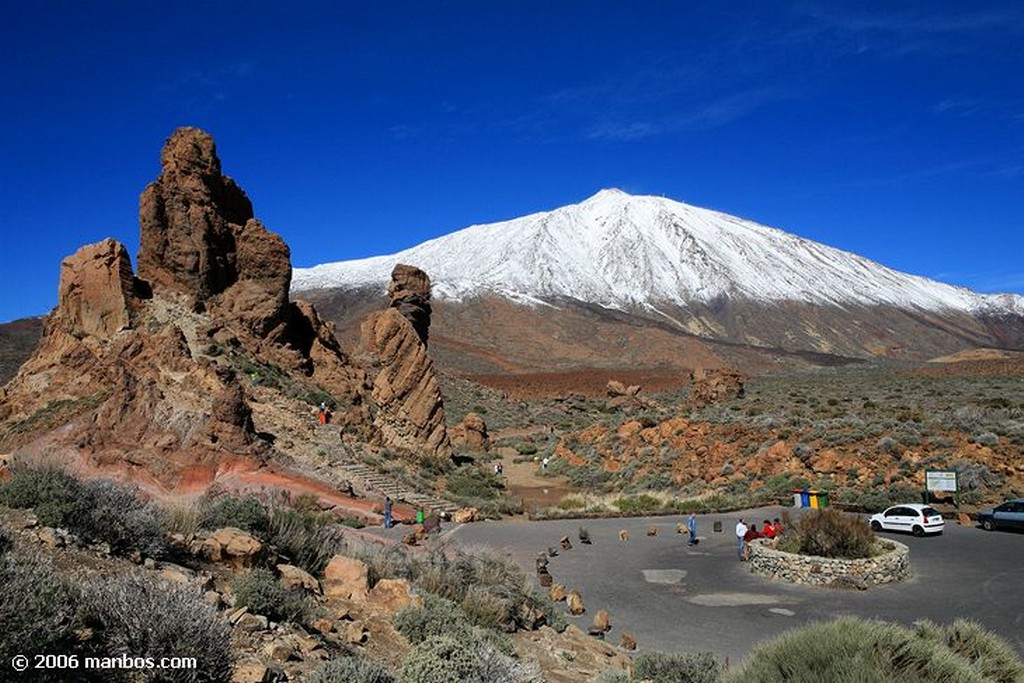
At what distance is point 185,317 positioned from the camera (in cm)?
2609

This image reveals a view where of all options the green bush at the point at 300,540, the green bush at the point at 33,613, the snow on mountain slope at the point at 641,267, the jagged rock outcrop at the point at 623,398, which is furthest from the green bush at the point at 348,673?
the snow on mountain slope at the point at 641,267

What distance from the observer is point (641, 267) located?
160875 mm

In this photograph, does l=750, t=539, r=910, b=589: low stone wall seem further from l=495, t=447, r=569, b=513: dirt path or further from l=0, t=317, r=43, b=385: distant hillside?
l=0, t=317, r=43, b=385: distant hillside

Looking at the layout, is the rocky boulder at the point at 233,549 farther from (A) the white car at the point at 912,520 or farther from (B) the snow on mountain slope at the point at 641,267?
(B) the snow on mountain slope at the point at 641,267

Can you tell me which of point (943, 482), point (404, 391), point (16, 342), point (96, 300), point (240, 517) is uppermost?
→ point (16, 342)

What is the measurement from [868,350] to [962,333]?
36751 millimetres

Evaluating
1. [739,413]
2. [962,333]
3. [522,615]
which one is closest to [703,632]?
[522,615]

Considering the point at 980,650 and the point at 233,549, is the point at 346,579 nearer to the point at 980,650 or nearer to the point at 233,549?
the point at 233,549

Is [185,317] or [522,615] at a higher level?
[185,317]

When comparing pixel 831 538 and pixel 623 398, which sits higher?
pixel 623 398

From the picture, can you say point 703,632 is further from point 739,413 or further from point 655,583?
point 739,413

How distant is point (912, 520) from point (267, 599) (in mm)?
18142

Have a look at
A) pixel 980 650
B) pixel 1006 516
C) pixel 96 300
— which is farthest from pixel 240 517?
pixel 96 300

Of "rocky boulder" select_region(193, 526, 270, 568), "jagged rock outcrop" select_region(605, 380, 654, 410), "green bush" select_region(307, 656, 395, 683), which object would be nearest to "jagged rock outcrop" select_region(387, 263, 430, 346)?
"jagged rock outcrop" select_region(605, 380, 654, 410)
